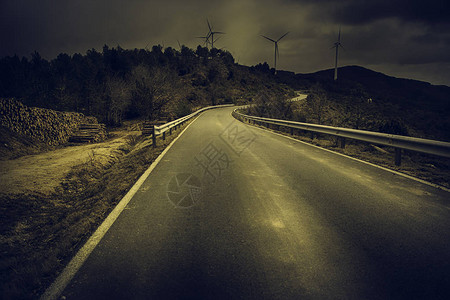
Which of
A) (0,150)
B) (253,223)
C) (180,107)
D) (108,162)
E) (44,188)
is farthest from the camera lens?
(180,107)

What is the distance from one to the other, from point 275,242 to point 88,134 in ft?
53.6

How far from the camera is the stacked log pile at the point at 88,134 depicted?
16.0 meters

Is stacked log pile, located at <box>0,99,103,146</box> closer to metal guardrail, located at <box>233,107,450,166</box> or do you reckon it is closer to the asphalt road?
the asphalt road

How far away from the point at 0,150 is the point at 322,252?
14.1 metres

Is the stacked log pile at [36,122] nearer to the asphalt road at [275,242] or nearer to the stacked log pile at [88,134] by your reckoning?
the stacked log pile at [88,134]

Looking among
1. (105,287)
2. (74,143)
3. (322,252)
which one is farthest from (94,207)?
(74,143)

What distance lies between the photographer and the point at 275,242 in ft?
10.5

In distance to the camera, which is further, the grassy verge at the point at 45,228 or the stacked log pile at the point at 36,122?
the stacked log pile at the point at 36,122

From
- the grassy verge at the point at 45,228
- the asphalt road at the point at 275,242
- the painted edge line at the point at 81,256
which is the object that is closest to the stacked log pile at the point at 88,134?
the grassy verge at the point at 45,228

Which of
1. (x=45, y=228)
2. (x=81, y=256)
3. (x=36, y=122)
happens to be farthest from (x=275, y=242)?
(x=36, y=122)

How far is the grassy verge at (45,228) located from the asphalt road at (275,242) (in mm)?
416

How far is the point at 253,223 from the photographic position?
146 inches

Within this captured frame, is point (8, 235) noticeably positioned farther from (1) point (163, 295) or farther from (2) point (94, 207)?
(1) point (163, 295)

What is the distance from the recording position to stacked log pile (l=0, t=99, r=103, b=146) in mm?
13672
